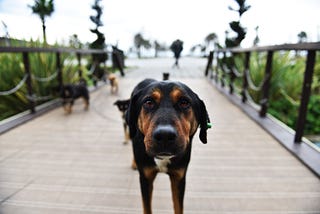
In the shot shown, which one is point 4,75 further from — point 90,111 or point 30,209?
point 30,209

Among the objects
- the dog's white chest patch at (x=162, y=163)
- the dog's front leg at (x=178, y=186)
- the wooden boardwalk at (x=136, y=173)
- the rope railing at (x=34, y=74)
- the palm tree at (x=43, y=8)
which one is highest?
the palm tree at (x=43, y=8)

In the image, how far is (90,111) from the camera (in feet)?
14.6

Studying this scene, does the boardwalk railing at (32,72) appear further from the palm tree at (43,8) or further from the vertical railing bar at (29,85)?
the palm tree at (43,8)

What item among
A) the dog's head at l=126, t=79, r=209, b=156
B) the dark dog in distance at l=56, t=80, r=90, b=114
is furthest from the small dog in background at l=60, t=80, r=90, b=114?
the dog's head at l=126, t=79, r=209, b=156

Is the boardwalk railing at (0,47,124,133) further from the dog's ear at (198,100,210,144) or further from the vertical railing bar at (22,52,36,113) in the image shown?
the dog's ear at (198,100,210,144)

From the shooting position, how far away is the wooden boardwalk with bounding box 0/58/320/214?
5.77 ft

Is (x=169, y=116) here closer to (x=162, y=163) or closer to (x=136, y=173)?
(x=162, y=163)

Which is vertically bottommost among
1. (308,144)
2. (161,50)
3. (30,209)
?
(30,209)

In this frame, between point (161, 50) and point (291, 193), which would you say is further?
point (291, 193)

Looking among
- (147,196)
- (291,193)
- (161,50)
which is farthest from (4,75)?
(291,193)

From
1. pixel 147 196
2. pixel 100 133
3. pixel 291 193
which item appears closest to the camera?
pixel 147 196

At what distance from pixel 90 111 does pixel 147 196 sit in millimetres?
3158

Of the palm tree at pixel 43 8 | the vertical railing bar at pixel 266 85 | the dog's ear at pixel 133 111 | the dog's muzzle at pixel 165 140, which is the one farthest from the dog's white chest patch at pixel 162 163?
the vertical railing bar at pixel 266 85

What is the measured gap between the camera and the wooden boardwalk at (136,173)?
1759mm
